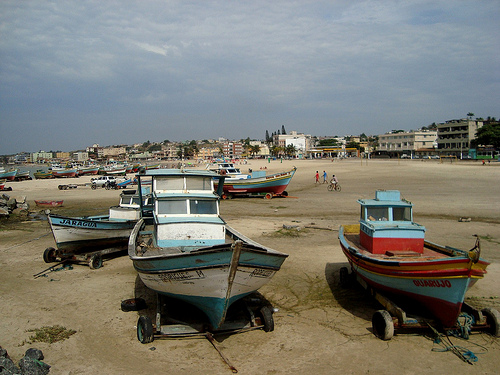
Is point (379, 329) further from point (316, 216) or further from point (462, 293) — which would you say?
point (316, 216)

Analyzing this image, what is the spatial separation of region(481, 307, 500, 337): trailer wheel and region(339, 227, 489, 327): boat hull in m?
0.97

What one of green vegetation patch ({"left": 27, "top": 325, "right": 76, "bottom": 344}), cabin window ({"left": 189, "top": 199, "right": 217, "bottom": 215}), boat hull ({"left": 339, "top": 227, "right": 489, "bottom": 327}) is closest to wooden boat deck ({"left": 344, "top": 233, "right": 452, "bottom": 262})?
boat hull ({"left": 339, "top": 227, "right": 489, "bottom": 327})

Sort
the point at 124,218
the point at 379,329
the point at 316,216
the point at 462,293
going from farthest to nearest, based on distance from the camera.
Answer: the point at 316,216, the point at 124,218, the point at 379,329, the point at 462,293

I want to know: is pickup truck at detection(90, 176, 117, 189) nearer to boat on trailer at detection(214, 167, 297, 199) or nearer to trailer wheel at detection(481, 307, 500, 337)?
boat on trailer at detection(214, 167, 297, 199)

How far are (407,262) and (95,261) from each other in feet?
33.2

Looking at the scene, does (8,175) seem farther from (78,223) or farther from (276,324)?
(276,324)

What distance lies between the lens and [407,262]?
7.34 m

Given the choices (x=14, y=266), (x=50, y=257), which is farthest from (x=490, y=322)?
(x=14, y=266)

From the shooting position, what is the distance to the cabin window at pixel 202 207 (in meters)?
9.84

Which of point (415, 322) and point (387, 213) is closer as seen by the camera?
point (415, 322)

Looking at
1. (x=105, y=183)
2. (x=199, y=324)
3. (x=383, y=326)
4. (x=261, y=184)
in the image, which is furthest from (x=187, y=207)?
(x=105, y=183)

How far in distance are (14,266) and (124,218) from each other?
4.40m

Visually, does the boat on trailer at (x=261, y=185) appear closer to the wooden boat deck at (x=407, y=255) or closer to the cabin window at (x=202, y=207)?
the cabin window at (x=202, y=207)

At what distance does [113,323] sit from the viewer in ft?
27.6
